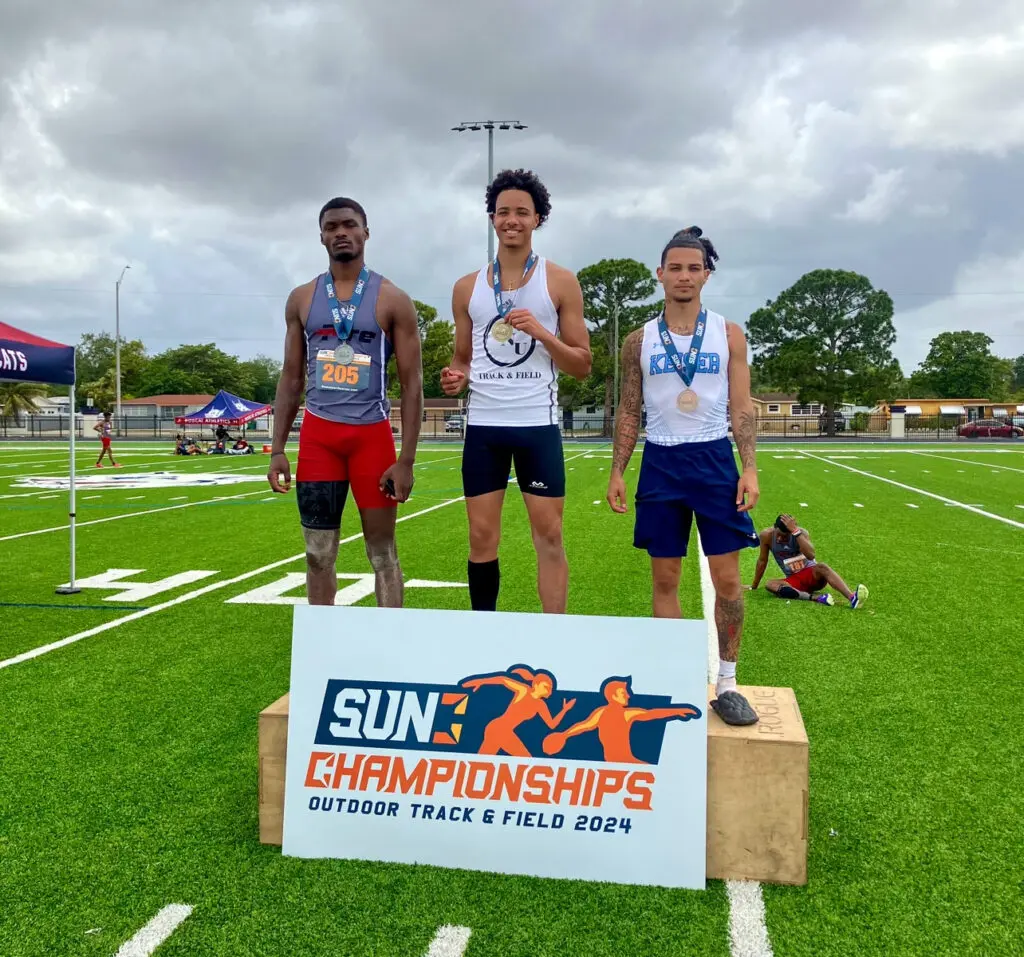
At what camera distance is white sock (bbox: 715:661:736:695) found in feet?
9.00

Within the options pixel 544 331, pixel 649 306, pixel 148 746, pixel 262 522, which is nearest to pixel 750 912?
pixel 544 331

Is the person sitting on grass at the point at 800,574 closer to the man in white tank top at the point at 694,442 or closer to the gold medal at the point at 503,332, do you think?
the man in white tank top at the point at 694,442

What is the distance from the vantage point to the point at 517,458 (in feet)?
11.1

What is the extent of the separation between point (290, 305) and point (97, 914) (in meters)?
2.45

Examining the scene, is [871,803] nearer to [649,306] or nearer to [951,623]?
[951,623]

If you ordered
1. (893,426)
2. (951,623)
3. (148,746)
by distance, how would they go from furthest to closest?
(893,426) < (951,623) < (148,746)

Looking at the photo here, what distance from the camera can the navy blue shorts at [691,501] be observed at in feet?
10.0

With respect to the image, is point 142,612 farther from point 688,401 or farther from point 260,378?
point 260,378

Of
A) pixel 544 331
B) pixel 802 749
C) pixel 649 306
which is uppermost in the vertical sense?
pixel 649 306

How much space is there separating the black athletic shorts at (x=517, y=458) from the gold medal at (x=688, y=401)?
0.52m

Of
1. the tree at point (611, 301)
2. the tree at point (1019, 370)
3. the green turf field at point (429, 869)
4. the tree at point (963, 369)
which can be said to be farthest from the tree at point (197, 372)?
the tree at point (1019, 370)

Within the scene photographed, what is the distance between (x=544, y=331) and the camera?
10.2ft

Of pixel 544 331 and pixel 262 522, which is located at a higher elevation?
pixel 544 331

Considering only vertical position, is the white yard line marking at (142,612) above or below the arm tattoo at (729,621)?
below
